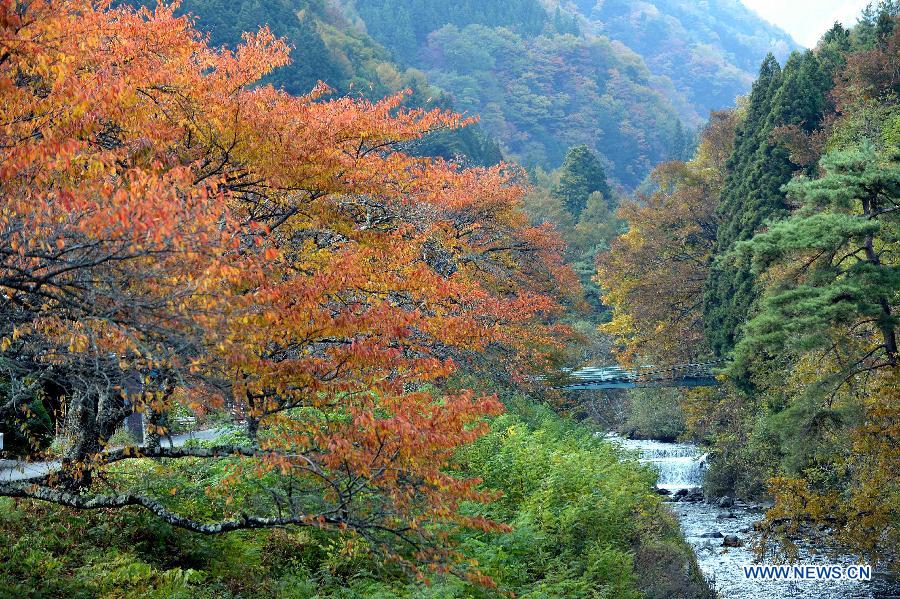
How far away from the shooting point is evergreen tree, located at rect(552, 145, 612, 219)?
225 ft

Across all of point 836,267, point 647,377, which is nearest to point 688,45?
point 647,377

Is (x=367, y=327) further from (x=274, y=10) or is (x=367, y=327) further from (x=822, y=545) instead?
(x=274, y=10)

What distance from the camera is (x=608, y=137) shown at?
103 m

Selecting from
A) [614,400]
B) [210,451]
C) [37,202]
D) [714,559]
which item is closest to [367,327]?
[210,451]

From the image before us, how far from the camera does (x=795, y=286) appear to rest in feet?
53.3

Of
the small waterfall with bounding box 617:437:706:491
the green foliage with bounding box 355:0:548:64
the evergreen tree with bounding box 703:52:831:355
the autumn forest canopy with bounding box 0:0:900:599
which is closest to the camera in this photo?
the autumn forest canopy with bounding box 0:0:900:599

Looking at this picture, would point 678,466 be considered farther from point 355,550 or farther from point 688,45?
point 688,45

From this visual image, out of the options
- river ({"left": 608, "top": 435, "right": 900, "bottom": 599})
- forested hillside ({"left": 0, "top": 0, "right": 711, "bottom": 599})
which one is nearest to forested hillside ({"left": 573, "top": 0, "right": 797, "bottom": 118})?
river ({"left": 608, "top": 435, "right": 900, "bottom": 599})

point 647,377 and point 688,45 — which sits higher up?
point 688,45

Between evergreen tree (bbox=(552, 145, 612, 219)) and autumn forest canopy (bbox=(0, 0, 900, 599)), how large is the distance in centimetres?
3529

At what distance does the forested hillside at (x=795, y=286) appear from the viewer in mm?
15227

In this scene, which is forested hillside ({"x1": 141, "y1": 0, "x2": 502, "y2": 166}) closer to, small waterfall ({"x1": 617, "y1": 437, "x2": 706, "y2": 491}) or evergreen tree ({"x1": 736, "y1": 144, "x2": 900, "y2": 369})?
small waterfall ({"x1": 617, "y1": 437, "x2": 706, "y2": 491})

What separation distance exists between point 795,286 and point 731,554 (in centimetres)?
744

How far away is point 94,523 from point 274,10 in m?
48.4
